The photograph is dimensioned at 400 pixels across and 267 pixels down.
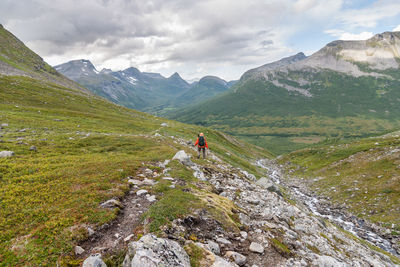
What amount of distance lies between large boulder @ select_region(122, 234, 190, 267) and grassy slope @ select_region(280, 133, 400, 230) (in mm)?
35137

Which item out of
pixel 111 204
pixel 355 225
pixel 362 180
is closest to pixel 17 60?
pixel 111 204

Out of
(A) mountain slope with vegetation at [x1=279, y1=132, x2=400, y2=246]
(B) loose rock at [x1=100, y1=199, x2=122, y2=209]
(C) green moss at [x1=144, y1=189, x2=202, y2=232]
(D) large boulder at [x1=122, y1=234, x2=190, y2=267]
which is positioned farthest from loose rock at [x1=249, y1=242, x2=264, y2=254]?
(A) mountain slope with vegetation at [x1=279, y1=132, x2=400, y2=246]

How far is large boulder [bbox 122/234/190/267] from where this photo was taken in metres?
7.25

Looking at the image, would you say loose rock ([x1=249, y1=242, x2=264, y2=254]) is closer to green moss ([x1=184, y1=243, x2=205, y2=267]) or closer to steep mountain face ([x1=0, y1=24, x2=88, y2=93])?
green moss ([x1=184, y1=243, x2=205, y2=267])

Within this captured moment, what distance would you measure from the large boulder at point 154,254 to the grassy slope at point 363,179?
35137mm

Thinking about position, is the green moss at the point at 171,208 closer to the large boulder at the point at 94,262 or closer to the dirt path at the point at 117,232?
the dirt path at the point at 117,232

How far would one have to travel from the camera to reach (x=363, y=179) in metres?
43.0

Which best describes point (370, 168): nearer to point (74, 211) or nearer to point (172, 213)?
point (172, 213)

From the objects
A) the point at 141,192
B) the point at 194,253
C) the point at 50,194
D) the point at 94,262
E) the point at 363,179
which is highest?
the point at 50,194

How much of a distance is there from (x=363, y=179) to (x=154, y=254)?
52675 mm

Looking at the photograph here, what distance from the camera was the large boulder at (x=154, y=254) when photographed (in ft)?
23.8

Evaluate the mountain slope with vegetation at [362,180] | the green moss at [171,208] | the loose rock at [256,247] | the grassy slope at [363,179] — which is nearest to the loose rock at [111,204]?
the green moss at [171,208]

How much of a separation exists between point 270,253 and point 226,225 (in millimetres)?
2810

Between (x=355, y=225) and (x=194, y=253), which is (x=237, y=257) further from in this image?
(x=355, y=225)
